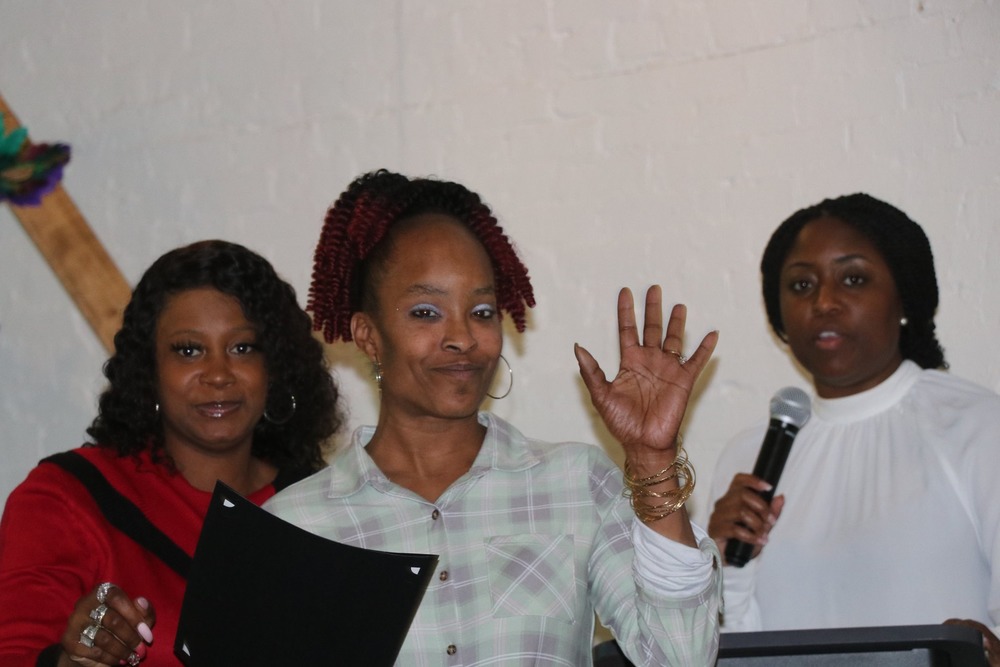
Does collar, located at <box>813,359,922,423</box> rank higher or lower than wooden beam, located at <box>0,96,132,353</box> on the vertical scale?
lower

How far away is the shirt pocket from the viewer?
5.49 ft

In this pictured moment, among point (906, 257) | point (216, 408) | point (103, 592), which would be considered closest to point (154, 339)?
point (216, 408)

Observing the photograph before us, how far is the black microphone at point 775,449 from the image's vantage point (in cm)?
244

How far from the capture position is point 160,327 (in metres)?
2.51

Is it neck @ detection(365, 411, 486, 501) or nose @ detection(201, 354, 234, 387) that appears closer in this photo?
neck @ detection(365, 411, 486, 501)

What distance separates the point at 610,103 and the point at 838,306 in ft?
3.38

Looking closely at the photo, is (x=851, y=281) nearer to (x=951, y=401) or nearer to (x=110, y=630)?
(x=951, y=401)

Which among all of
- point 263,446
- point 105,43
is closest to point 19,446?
point 105,43

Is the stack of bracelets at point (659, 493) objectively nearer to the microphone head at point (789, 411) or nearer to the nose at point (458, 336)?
the nose at point (458, 336)

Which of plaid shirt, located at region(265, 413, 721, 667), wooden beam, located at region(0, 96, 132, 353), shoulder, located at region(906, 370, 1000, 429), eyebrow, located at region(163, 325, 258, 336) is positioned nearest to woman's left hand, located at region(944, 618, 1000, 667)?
shoulder, located at region(906, 370, 1000, 429)

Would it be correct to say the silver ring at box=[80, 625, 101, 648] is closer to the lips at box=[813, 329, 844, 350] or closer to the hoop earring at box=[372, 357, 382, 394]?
the hoop earring at box=[372, 357, 382, 394]

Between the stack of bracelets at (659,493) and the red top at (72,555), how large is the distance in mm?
986

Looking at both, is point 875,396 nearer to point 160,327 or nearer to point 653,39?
point 653,39

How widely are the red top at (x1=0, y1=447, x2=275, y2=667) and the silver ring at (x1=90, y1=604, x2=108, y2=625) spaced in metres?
0.23
